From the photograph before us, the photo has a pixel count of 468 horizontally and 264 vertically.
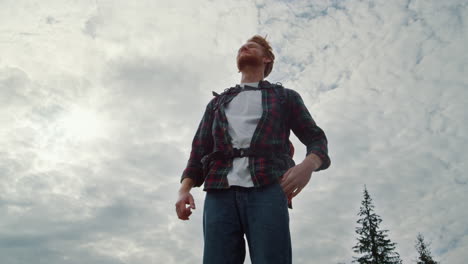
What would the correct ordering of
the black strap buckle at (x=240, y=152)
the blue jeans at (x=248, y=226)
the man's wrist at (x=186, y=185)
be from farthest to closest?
1. the man's wrist at (x=186, y=185)
2. the black strap buckle at (x=240, y=152)
3. the blue jeans at (x=248, y=226)

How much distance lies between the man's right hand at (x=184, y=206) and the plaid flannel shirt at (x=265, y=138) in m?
0.24

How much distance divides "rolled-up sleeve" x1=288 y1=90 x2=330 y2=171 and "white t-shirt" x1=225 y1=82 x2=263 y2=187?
0.37 meters

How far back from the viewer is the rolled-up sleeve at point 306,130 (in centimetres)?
326

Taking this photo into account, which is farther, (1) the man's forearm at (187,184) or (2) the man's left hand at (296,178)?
(1) the man's forearm at (187,184)

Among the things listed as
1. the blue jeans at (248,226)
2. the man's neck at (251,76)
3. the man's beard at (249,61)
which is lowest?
the blue jeans at (248,226)

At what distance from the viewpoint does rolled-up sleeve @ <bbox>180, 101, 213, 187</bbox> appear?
3.54m

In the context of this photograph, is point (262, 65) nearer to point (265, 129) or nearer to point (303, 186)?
point (265, 129)

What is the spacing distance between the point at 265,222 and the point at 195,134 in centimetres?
144

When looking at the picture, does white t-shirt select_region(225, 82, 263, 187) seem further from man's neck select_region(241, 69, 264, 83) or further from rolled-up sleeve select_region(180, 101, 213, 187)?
rolled-up sleeve select_region(180, 101, 213, 187)

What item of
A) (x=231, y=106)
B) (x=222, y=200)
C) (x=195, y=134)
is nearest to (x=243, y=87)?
(x=231, y=106)

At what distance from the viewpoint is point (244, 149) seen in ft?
10.5

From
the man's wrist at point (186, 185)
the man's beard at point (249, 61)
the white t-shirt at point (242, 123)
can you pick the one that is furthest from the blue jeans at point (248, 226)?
the man's beard at point (249, 61)

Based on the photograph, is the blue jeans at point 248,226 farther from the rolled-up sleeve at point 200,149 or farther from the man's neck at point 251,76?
the man's neck at point 251,76

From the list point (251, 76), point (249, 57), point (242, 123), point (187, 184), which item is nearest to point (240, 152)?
point (242, 123)
